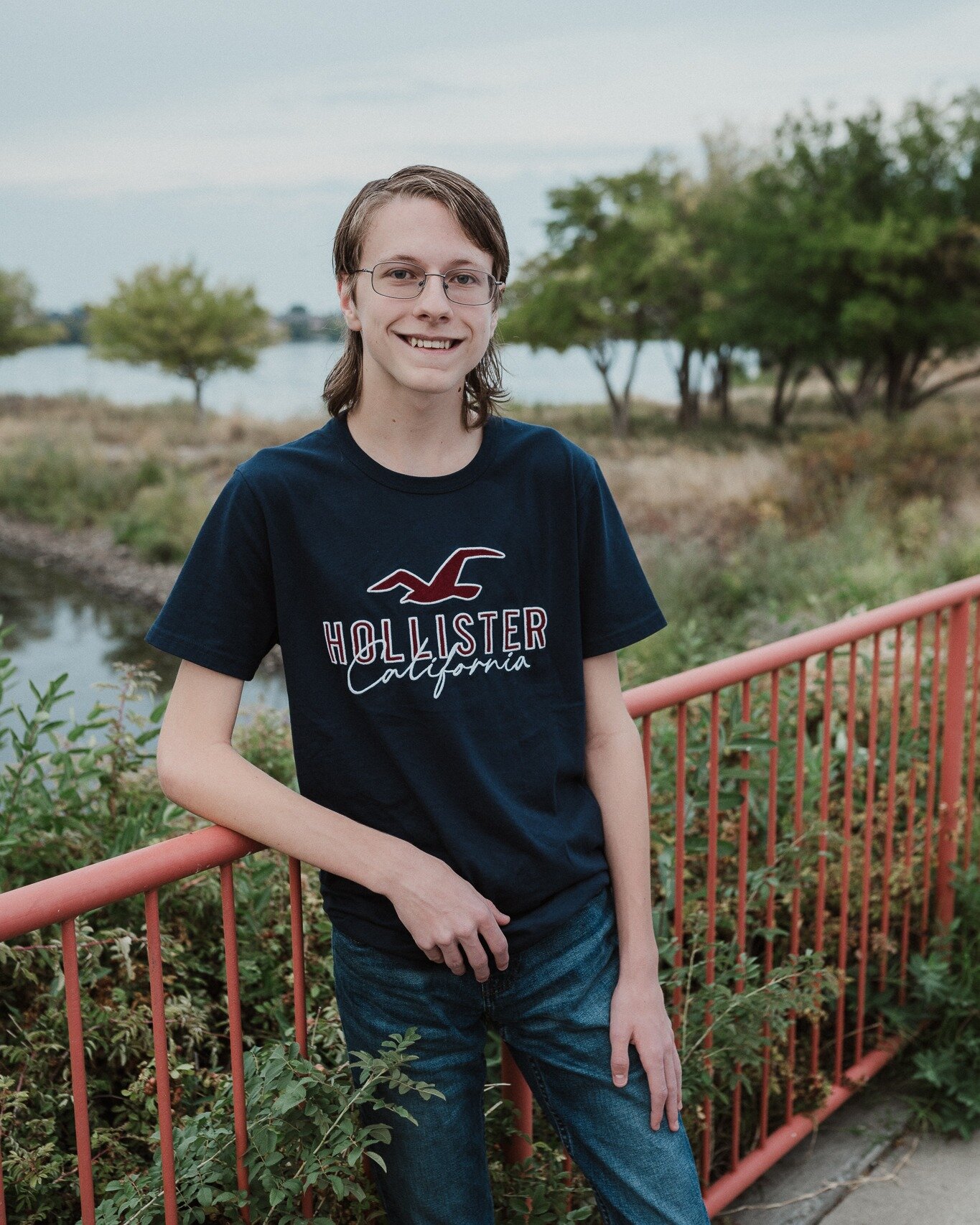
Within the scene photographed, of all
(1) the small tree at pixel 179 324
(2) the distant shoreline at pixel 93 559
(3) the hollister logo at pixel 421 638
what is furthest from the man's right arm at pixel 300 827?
(1) the small tree at pixel 179 324

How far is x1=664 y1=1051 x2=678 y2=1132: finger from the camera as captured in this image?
1675 millimetres

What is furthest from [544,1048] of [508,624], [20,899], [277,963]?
[277,963]

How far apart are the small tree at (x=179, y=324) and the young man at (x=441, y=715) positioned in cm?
4320

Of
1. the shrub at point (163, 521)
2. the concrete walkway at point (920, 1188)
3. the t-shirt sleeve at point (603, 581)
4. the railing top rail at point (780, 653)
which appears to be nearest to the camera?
the t-shirt sleeve at point (603, 581)

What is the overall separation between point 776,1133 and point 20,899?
6.72ft

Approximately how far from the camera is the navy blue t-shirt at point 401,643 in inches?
61.4

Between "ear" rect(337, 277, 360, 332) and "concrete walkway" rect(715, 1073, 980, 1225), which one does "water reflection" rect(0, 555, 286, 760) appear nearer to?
"concrete walkway" rect(715, 1073, 980, 1225)

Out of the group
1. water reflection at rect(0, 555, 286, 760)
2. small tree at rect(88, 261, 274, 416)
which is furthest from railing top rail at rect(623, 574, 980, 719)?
small tree at rect(88, 261, 274, 416)

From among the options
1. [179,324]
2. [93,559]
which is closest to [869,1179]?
[93,559]

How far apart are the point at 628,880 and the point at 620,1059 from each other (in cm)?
25

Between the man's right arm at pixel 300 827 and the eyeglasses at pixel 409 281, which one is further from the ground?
the eyeglasses at pixel 409 281

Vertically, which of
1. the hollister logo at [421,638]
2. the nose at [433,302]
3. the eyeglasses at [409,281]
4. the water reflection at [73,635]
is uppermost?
the eyeglasses at [409,281]

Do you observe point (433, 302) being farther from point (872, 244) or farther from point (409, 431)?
point (872, 244)

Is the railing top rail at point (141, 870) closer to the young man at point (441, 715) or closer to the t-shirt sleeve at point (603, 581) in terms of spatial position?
the young man at point (441, 715)
